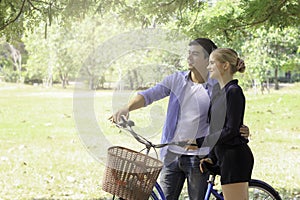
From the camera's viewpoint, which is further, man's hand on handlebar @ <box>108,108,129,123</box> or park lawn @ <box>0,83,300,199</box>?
park lawn @ <box>0,83,300,199</box>

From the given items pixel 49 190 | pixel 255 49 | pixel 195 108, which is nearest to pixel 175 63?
pixel 195 108

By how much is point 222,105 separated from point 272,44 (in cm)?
1441

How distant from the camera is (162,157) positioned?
2.82m

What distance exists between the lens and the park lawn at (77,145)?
3.28 metres

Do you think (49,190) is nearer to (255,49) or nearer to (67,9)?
(67,9)

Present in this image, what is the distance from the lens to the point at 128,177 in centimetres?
212

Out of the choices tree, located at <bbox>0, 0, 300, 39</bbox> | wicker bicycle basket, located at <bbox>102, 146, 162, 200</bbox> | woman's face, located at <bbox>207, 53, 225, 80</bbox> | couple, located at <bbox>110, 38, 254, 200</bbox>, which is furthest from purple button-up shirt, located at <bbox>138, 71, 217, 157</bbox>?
tree, located at <bbox>0, 0, 300, 39</bbox>

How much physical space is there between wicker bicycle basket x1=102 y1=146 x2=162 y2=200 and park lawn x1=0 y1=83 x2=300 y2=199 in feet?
0.82

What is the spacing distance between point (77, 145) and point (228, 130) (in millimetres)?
7137

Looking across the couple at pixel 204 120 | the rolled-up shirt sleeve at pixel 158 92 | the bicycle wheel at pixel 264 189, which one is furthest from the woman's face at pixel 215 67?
the bicycle wheel at pixel 264 189

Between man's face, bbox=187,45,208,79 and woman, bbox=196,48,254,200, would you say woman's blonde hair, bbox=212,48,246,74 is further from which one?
man's face, bbox=187,45,208,79

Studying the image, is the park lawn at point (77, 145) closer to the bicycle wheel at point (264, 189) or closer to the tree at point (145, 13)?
the bicycle wheel at point (264, 189)

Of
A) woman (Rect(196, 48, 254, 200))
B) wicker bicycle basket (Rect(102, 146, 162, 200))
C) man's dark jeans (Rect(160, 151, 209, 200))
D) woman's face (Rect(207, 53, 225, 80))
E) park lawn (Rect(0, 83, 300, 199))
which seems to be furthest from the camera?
park lawn (Rect(0, 83, 300, 199))

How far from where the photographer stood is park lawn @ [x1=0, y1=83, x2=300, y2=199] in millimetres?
3275
